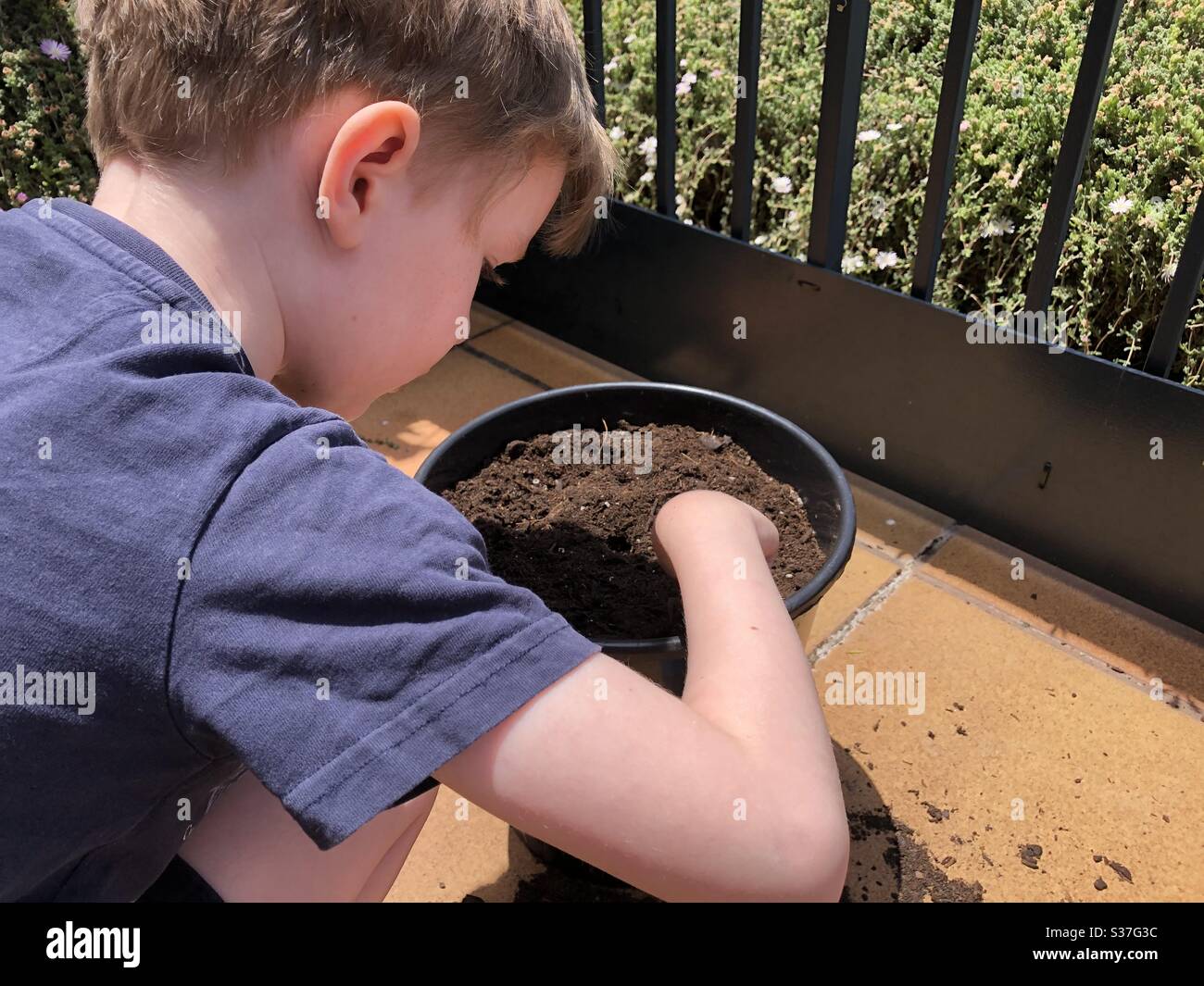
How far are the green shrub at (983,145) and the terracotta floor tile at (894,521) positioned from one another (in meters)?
0.45

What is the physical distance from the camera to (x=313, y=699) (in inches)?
31.4

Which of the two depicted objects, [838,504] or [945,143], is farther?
[945,143]

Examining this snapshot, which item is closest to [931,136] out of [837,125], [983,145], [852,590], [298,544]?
[983,145]

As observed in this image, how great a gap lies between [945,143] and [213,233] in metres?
1.51

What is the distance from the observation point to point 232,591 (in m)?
0.78

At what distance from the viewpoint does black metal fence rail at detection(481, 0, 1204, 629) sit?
1.89 metres

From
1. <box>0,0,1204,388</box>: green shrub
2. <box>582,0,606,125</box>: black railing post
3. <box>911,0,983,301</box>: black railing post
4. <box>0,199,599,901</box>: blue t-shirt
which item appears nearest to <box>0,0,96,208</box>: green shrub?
<box>0,0,1204,388</box>: green shrub

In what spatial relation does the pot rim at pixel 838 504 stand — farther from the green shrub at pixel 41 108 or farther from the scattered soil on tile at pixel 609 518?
the green shrub at pixel 41 108

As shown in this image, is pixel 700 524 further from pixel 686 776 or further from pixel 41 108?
pixel 41 108

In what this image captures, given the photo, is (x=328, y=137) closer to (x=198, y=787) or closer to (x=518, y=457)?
(x=198, y=787)

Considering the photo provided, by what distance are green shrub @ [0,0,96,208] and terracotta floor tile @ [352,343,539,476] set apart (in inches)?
38.7

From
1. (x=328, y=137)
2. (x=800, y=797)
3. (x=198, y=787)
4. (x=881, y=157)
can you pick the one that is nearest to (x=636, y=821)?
(x=800, y=797)
